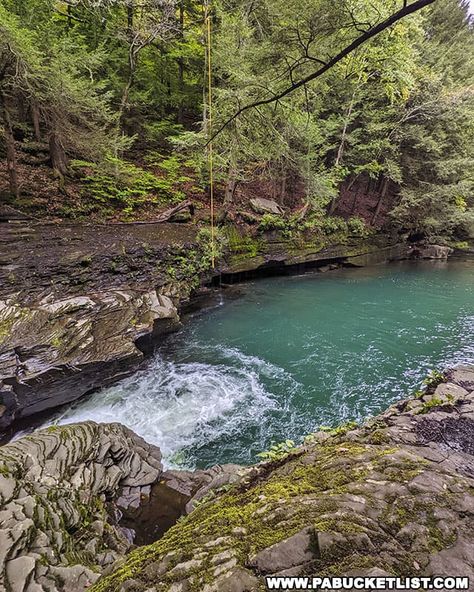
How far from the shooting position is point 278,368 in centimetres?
717

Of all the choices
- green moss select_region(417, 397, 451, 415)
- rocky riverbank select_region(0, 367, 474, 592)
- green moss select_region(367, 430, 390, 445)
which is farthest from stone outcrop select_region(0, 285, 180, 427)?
green moss select_region(417, 397, 451, 415)

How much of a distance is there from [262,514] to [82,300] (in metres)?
6.31

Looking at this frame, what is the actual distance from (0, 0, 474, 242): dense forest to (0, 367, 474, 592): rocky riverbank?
3359mm

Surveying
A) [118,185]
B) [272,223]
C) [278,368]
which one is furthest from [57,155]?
[278,368]

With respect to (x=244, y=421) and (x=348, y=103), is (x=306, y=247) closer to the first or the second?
(x=348, y=103)

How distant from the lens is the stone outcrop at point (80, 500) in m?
2.06

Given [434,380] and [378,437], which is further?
[434,380]

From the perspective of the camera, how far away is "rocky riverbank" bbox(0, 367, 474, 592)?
1.23 meters

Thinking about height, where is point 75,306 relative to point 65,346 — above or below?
above

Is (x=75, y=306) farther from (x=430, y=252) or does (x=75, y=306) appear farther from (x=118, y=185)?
(x=430, y=252)

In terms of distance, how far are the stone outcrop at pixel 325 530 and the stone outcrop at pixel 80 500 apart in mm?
628

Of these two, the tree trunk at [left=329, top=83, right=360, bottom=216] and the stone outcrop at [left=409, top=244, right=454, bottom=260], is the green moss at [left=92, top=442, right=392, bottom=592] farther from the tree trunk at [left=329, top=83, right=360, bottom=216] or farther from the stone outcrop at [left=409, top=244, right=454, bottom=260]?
the stone outcrop at [left=409, top=244, right=454, bottom=260]

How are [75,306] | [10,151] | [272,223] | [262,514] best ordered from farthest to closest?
[272,223] < [10,151] < [75,306] < [262,514]

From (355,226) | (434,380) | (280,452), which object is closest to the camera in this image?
(280,452)
